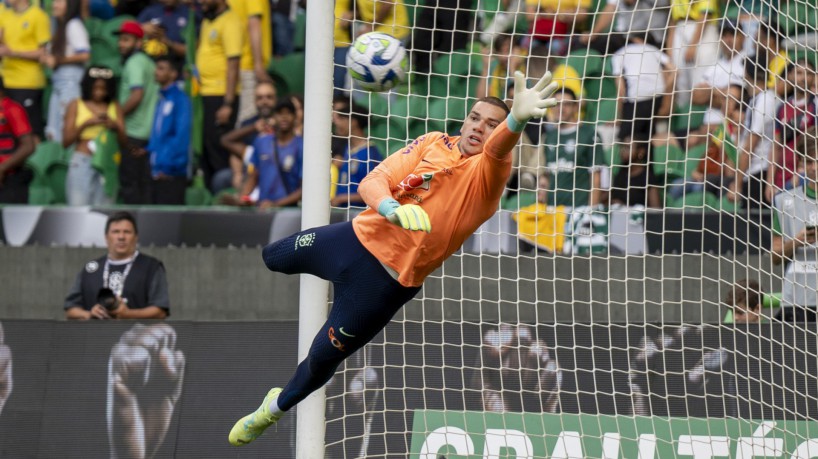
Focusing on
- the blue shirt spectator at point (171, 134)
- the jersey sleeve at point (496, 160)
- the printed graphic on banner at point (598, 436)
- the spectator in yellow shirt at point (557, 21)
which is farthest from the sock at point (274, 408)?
the spectator in yellow shirt at point (557, 21)

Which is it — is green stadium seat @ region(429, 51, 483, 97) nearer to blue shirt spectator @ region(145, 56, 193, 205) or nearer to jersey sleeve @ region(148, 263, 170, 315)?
blue shirt spectator @ region(145, 56, 193, 205)

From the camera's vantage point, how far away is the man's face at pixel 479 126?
6.71m

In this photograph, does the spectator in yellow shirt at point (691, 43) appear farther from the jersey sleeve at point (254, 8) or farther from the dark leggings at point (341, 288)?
the dark leggings at point (341, 288)

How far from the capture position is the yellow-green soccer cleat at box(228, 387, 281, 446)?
736 centimetres

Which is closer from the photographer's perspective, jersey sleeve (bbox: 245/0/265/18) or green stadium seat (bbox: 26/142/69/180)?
green stadium seat (bbox: 26/142/69/180)

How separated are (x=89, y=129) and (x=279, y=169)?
199cm

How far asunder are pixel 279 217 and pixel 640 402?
3.55 m

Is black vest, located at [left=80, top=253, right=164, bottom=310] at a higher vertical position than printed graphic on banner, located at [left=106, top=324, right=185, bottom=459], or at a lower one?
higher

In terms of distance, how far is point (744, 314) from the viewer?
8414 millimetres

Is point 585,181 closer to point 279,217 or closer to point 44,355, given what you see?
point 279,217

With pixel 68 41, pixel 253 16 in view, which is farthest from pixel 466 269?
pixel 68 41

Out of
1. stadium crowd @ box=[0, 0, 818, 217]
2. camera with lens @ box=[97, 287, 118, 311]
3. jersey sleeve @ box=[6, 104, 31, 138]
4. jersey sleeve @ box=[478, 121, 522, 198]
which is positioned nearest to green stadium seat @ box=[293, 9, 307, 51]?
stadium crowd @ box=[0, 0, 818, 217]

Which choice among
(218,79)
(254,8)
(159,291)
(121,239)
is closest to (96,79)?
(218,79)

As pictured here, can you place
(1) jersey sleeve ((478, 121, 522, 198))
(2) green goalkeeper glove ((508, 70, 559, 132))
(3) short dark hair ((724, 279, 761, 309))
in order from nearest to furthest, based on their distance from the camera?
1. (2) green goalkeeper glove ((508, 70, 559, 132))
2. (1) jersey sleeve ((478, 121, 522, 198))
3. (3) short dark hair ((724, 279, 761, 309))
